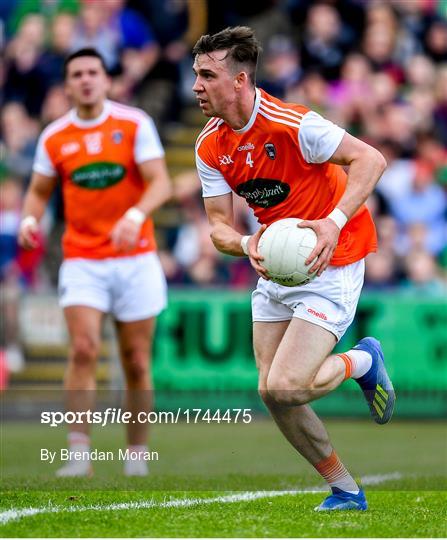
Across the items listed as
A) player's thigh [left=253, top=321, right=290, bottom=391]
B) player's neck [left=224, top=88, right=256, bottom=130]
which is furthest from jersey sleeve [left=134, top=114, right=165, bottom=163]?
player's thigh [left=253, top=321, right=290, bottom=391]

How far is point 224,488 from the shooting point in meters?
8.12

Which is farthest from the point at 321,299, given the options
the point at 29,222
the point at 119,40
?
the point at 119,40

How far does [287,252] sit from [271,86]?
11211 millimetres

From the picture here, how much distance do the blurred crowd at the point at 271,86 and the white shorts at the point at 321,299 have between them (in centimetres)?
770

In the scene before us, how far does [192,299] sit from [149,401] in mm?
5149

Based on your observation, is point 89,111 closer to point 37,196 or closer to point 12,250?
point 37,196

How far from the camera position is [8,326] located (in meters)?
14.6

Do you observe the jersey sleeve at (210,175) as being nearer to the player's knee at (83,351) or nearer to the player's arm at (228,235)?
the player's arm at (228,235)

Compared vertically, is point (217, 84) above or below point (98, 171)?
above

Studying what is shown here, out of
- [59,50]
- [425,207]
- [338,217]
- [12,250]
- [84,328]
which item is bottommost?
[12,250]

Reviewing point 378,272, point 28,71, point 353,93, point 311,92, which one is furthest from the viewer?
point 28,71

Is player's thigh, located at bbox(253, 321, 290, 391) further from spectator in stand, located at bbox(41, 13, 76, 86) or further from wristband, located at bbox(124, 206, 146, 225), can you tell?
spectator in stand, located at bbox(41, 13, 76, 86)

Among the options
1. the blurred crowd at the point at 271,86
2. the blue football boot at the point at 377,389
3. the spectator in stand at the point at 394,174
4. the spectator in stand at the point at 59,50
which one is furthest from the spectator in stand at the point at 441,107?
the blue football boot at the point at 377,389

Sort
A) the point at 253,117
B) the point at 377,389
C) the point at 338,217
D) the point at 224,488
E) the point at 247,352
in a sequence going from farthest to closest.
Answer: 1. the point at 247,352
2. the point at 224,488
3. the point at 377,389
4. the point at 253,117
5. the point at 338,217
